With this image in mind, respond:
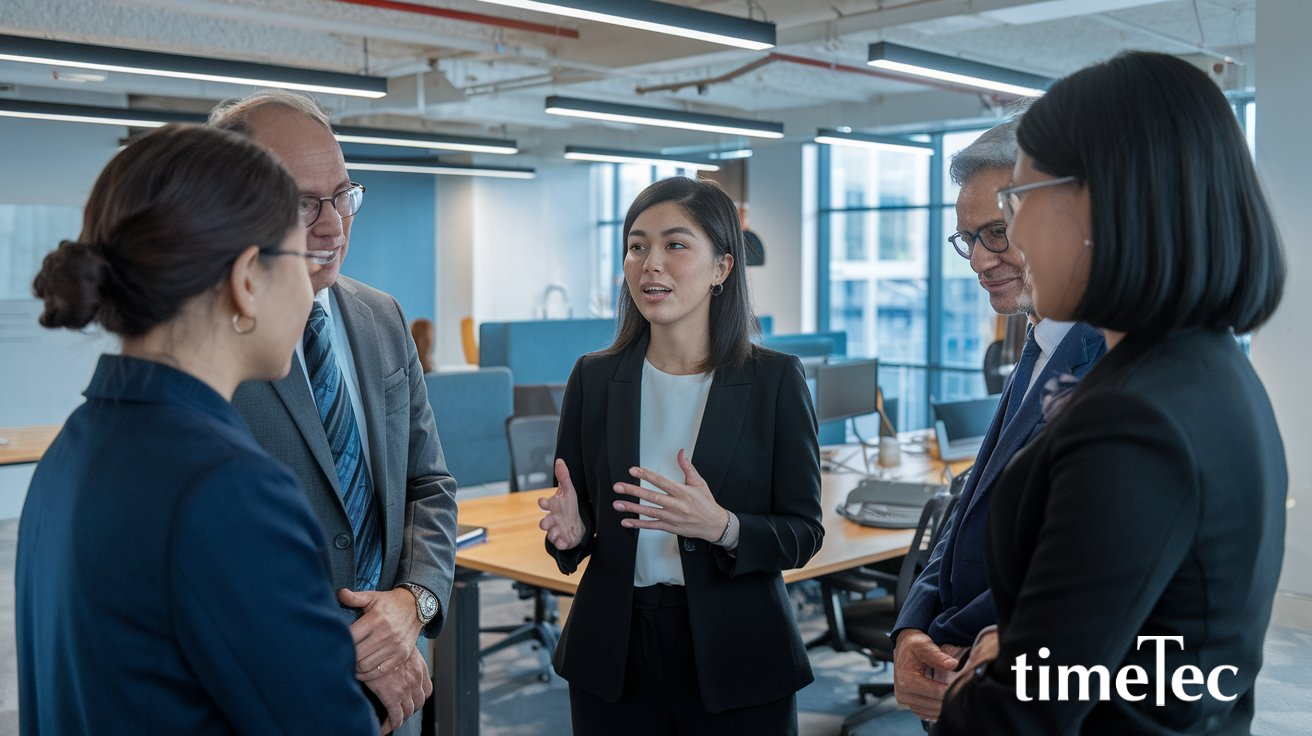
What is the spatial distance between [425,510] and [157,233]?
2.84 ft

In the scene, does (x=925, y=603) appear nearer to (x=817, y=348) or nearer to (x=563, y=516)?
(x=563, y=516)

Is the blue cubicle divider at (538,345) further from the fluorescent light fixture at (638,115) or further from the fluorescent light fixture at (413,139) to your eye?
the fluorescent light fixture at (638,115)

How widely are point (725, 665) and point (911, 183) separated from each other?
34.9 feet

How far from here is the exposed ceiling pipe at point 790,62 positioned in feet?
28.2

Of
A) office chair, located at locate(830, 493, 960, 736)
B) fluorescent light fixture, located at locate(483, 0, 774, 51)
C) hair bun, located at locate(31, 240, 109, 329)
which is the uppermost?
fluorescent light fixture, located at locate(483, 0, 774, 51)

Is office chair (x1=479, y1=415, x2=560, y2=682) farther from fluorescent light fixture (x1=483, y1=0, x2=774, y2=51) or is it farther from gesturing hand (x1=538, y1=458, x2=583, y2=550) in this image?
gesturing hand (x1=538, y1=458, x2=583, y2=550)

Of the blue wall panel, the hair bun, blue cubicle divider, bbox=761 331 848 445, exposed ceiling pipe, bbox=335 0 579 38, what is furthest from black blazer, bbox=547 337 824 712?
the blue wall panel

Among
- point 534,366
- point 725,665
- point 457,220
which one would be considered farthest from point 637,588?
point 457,220

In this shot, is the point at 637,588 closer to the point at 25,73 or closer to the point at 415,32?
the point at 415,32

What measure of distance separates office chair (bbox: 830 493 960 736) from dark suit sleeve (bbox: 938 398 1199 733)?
97.7 inches

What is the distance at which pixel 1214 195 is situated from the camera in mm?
1019

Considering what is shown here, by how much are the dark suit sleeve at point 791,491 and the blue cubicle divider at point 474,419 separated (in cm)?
510

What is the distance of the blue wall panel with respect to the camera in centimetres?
1434

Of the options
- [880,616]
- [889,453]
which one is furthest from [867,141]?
[880,616]
